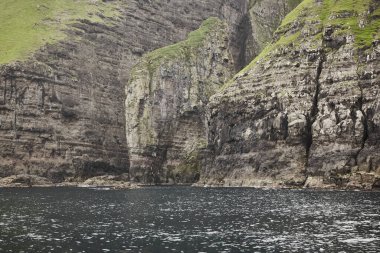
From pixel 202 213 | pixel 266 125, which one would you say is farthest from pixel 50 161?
pixel 202 213

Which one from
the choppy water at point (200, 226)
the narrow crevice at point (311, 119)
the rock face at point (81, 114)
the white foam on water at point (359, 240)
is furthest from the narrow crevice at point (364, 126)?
the rock face at point (81, 114)

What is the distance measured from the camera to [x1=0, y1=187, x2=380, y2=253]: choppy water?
135ft

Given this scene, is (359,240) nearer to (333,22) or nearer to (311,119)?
(311,119)

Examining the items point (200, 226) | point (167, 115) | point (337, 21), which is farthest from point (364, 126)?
point (167, 115)

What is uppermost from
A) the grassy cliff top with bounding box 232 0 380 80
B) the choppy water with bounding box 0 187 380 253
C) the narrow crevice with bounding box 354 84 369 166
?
the grassy cliff top with bounding box 232 0 380 80

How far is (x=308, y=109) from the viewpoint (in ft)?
388

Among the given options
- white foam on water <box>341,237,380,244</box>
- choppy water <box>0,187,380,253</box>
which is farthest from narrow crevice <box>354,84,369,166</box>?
white foam on water <box>341,237,380,244</box>

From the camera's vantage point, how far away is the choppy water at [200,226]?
1624 inches

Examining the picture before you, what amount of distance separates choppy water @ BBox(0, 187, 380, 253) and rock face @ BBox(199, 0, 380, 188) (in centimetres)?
2844

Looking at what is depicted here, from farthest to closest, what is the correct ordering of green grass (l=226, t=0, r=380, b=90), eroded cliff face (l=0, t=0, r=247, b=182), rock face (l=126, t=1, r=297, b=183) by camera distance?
rock face (l=126, t=1, r=297, b=183) < eroded cliff face (l=0, t=0, r=247, b=182) < green grass (l=226, t=0, r=380, b=90)

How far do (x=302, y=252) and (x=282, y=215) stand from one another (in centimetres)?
2248

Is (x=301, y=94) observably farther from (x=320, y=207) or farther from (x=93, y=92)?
(x=93, y=92)

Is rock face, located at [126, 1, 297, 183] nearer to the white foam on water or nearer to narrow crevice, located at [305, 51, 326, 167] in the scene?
narrow crevice, located at [305, 51, 326, 167]

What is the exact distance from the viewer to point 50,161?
166m
